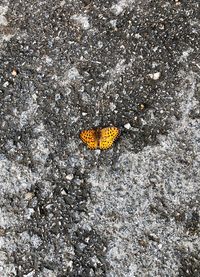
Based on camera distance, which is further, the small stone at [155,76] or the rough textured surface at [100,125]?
the small stone at [155,76]

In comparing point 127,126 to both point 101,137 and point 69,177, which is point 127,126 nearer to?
point 101,137

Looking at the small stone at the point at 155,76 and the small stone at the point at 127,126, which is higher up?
the small stone at the point at 155,76

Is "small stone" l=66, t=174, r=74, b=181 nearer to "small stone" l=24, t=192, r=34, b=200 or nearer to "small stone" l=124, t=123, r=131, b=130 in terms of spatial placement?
"small stone" l=24, t=192, r=34, b=200

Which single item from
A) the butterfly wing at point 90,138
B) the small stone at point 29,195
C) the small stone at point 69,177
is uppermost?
the butterfly wing at point 90,138

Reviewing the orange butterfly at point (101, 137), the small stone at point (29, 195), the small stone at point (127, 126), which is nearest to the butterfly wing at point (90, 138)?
the orange butterfly at point (101, 137)

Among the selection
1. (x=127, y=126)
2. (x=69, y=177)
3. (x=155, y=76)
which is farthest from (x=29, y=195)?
(x=155, y=76)

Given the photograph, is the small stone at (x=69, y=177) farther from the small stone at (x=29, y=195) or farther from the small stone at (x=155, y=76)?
the small stone at (x=155, y=76)

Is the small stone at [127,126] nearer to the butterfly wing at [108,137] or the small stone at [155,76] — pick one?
the butterfly wing at [108,137]
